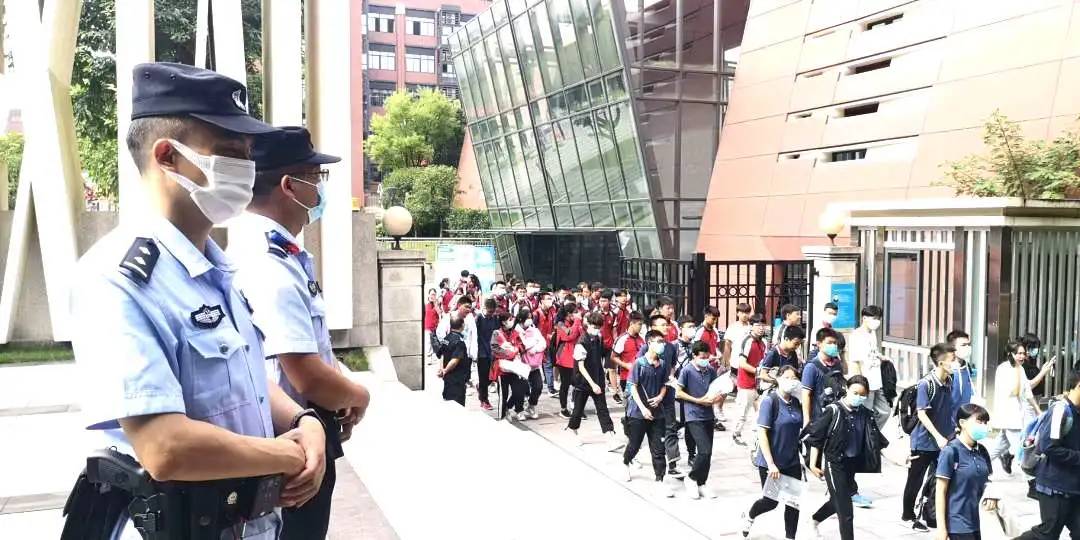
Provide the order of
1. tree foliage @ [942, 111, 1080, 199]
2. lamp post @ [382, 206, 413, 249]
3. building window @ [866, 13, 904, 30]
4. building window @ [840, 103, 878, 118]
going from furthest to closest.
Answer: building window @ [840, 103, 878, 118] → building window @ [866, 13, 904, 30] → tree foliage @ [942, 111, 1080, 199] → lamp post @ [382, 206, 413, 249]

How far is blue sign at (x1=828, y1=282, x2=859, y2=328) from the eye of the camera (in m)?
12.3

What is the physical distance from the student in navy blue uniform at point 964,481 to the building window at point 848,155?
41.0 feet

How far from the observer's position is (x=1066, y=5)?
13.2 m

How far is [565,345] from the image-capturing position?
482 inches

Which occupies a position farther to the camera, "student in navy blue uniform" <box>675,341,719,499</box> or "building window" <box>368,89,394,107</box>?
"building window" <box>368,89,394,107</box>

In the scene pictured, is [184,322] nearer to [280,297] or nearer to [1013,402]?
[280,297]

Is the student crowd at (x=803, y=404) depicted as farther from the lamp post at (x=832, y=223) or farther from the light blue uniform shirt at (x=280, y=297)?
the light blue uniform shirt at (x=280, y=297)

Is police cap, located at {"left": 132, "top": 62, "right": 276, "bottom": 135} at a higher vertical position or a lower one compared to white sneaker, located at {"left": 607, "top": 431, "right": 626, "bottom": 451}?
higher

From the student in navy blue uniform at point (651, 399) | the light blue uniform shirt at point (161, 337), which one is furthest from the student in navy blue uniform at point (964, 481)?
the light blue uniform shirt at point (161, 337)

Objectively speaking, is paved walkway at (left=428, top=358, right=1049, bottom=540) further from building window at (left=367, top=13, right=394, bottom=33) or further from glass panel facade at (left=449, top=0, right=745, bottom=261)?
building window at (left=367, top=13, right=394, bottom=33)

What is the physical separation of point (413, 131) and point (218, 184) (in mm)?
49691

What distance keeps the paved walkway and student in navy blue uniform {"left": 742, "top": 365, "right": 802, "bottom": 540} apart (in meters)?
0.38

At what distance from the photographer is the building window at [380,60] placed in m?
62.8

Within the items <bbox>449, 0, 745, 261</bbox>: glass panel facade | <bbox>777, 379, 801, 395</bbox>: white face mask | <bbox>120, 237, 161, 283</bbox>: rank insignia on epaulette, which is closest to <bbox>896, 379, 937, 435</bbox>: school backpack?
<bbox>777, 379, 801, 395</bbox>: white face mask
